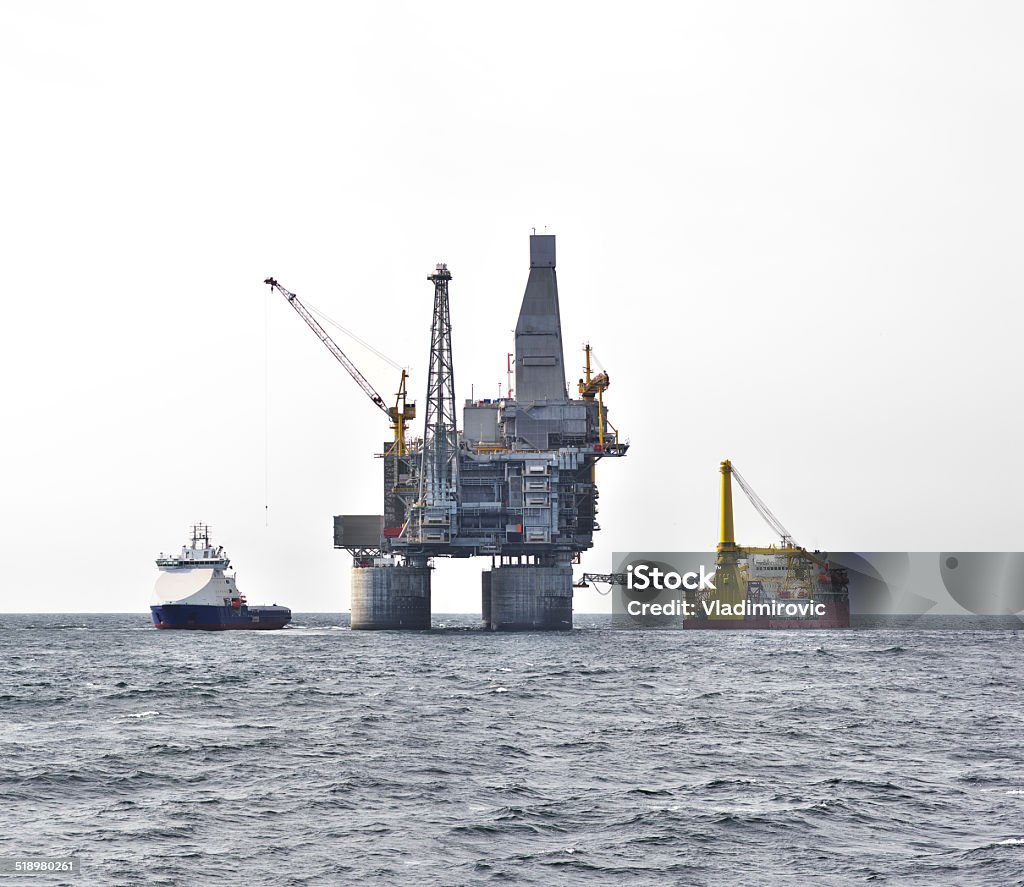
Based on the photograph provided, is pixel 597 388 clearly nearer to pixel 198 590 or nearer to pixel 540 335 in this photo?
pixel 540 335

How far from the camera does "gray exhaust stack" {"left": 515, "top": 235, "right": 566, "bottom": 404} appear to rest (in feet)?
495

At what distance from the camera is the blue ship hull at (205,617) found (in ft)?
551

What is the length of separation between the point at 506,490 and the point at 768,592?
53.2 meters

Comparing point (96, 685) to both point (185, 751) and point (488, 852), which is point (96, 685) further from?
point (488, 852)

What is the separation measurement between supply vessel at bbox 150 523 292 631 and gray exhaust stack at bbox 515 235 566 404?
4611 centimetres

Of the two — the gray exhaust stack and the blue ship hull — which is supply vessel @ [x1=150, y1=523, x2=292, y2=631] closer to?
the blue ship hull

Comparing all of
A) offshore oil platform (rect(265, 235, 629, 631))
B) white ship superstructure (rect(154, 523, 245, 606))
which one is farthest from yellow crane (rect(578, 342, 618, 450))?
white ship superstructure (rect(154, 523, 245, 606))

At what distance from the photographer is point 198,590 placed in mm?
167250

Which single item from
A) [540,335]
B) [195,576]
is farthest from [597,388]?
[195,576]

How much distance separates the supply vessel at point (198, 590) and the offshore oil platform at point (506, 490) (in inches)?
861

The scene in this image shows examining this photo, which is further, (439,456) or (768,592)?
(768,592)

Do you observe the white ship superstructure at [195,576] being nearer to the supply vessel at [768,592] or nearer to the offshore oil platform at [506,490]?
the offshore oil platform at [506,490]

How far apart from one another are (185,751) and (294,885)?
2039 cm

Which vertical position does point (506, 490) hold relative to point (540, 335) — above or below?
below
